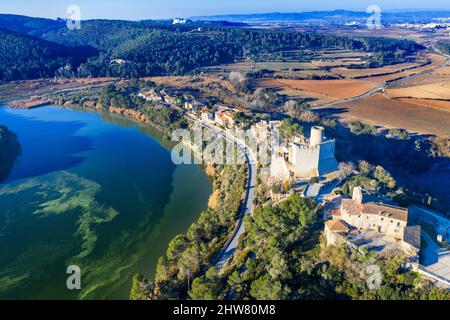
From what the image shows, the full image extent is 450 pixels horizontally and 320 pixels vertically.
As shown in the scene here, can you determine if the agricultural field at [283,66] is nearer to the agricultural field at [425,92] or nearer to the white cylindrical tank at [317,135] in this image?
the agricultural field at [425,92]

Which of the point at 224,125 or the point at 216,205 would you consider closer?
the point at 216,205

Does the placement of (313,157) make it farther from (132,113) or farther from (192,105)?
(132,113)

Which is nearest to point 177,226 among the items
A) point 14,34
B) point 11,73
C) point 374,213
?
point 374,213

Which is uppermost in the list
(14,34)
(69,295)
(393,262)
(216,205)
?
(14,34)

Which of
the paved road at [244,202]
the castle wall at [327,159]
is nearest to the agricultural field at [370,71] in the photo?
the paved road at [244,202]

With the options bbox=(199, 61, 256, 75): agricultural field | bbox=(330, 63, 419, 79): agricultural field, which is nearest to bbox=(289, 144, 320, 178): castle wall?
bbox=(199, 61, 256, 75): agricultural field
